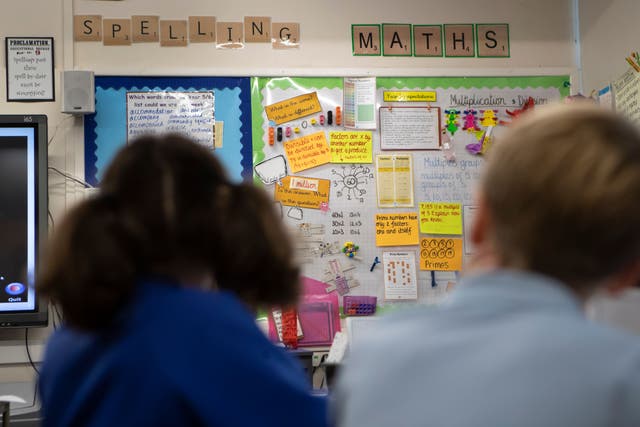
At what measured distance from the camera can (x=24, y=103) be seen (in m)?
3.21

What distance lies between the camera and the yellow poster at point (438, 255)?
332 centimetres

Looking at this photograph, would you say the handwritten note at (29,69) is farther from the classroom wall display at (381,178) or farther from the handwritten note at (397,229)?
the handwritten note at (397,229)

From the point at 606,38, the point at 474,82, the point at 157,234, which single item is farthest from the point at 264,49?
the point at 157,234

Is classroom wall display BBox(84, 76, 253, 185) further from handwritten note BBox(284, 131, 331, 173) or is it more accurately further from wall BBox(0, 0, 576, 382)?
handwritten note BBox(284, 131, 331, 173)

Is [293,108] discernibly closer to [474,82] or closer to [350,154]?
[350,154]

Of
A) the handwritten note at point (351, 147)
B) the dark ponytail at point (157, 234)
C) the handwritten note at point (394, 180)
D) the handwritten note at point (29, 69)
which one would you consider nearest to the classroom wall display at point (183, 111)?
the handwritten note at point (29, 69)

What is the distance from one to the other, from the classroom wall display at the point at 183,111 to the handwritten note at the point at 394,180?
559mm

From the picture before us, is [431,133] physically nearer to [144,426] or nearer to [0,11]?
[0,11]

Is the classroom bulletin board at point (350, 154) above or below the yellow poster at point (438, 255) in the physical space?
above

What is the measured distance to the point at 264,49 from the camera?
335 centimetres

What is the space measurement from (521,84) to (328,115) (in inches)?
34.7

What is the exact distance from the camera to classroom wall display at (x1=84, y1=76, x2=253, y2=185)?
10.6 feet

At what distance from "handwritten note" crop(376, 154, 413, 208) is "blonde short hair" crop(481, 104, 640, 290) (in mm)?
2530

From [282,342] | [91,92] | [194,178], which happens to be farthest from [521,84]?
[194,178]
